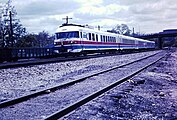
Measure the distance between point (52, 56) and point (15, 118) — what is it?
2746 cm

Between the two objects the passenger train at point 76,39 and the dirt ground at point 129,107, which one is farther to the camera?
the passenger train at point 76,39

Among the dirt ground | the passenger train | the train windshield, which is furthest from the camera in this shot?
the train windshield

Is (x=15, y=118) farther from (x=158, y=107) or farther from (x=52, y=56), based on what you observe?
(x=52, y=56)

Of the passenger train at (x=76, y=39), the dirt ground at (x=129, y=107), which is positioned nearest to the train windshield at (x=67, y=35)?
the passenger train at (x=76, y=39)

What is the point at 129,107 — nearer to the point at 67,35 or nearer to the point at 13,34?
the point at 67,35

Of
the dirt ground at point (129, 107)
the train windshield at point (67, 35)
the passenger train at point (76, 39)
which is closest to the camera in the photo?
the dirt ground at point (129, 107)

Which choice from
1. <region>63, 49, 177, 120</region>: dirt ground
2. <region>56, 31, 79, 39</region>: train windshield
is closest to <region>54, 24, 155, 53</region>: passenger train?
<region>56, 31, 79, 39</region>: train windshield

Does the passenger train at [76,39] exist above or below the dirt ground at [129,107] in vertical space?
above

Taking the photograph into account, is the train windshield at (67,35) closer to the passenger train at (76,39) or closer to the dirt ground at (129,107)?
the passenger train at (76,39)

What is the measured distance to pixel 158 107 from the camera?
7324 mm

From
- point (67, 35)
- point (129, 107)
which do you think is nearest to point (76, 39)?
point (67, 35)

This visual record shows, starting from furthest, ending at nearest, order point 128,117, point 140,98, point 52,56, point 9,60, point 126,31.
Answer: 1. point 126,31
2. point 52,56
3. point 9,60
4. point 140,98
5. point 128,117

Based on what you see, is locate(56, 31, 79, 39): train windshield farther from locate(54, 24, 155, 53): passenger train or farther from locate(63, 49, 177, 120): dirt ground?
locate(63, 49, 177, 120): dirt ground

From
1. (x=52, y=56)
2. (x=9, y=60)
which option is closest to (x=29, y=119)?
(x=9, y=60)
